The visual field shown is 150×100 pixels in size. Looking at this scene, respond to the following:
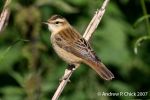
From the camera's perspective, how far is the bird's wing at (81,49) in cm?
555

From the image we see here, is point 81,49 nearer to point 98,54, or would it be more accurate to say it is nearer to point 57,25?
point 57,25

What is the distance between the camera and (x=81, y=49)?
6.12m

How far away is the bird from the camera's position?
576 cm

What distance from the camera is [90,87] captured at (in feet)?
20.8

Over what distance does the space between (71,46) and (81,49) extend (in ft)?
0.83

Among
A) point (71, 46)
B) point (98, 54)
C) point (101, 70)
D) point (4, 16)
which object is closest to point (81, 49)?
point (71, 46)

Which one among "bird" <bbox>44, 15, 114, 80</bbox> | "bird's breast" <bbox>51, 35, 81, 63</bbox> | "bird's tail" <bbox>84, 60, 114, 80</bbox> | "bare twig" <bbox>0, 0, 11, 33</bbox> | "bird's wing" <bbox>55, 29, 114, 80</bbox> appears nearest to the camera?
"bare twig" <bbox>0, 0, 11, 33</bbox>

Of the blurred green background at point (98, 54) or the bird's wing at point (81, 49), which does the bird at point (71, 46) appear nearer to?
the bird's wing at point (81, 49)

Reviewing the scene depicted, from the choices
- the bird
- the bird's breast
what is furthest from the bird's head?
the bird's breast

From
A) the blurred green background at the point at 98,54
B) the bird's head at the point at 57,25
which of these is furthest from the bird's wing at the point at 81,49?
the blurred green background at the point at 98,54

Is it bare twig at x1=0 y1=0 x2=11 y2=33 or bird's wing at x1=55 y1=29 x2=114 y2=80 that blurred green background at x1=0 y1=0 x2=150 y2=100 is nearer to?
bird's wing at x1=55 y1=29 x2=114 y2=80

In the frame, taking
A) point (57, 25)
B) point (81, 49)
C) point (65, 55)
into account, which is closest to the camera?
point (81, 49)

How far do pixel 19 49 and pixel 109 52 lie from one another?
1.28 m

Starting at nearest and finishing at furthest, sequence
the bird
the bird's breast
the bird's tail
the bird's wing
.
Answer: the bird's tail
the bird's wing
the bird
the bird's breast
